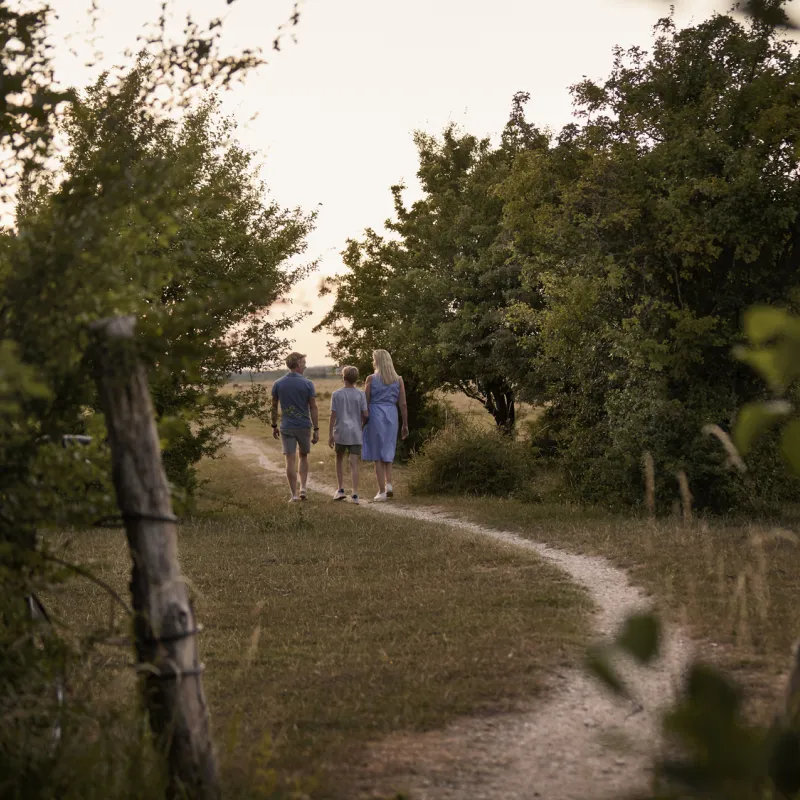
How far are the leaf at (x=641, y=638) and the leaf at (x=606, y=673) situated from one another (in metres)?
0.05

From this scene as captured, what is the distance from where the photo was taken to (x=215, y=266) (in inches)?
661

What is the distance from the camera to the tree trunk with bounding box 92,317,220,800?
3924 mm

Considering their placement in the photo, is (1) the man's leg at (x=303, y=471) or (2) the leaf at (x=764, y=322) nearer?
(2) the leaf at (x=764, y=322)

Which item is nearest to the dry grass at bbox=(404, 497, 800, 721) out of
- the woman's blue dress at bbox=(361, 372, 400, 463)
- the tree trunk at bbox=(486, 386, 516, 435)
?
the woman's blue dress at bbox=(361, 372, 400, 463)

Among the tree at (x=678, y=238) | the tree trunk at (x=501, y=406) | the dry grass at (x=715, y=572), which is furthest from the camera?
the tree trunk at (x=501, y=406)

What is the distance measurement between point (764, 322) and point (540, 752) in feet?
12.6

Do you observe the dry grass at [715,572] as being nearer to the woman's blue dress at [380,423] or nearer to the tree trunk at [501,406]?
the woman's blue dress at [380,423]

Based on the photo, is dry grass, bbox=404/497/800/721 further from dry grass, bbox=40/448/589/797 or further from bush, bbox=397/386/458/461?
bush, bbox=397/386/458/461

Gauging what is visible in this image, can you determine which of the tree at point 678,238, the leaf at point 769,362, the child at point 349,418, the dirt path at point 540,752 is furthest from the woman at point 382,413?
the leaf at point 769,362

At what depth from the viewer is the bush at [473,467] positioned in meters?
18.2

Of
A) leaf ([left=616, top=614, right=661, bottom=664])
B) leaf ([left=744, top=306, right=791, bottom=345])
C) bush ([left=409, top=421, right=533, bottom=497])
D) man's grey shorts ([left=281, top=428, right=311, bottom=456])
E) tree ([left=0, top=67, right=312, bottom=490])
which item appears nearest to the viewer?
leaf ([left=616, top=614, right=661, bottom=664])

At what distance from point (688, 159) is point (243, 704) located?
10.1 m

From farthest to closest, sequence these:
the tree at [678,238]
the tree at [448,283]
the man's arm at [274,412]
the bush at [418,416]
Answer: the bush at [418,416] < the tree at [448,283] < the man's arm at [274,412] < the tree at [678,238]

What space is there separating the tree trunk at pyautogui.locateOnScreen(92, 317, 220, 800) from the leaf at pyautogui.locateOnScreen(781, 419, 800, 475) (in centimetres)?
286
